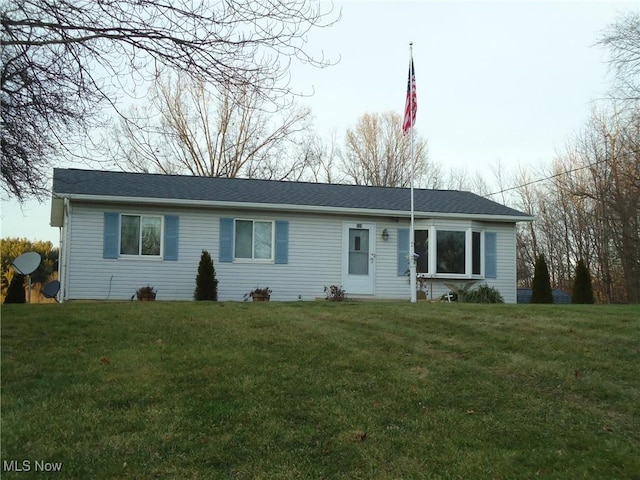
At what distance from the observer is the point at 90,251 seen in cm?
1457

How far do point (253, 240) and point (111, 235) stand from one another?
11.5ft

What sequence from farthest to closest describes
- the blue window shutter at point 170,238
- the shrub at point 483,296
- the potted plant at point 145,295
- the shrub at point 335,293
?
the shrub at point 483,296 → the shrub at point 335,293 → the blue window shutter at point 170,238 → the potted plant at point 145,295

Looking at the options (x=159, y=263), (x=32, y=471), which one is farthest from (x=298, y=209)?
(x=32, y=471)

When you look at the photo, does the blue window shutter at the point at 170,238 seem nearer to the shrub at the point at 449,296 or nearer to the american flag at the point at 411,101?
the american flag at the point at 411,101

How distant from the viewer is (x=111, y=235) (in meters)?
14.7

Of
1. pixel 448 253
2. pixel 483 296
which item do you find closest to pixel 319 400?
pixel 483 296

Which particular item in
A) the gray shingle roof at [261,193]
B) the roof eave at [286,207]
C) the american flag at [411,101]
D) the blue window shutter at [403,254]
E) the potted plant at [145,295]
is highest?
the american flag at [411,101]

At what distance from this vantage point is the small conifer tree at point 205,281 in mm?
14031

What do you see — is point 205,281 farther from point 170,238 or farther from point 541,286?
point 541,286

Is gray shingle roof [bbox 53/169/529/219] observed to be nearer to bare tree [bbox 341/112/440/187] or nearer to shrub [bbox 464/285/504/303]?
shrub [bbox 464/285/504/303]

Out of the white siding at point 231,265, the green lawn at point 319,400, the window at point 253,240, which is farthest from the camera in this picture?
the window at point 253,240

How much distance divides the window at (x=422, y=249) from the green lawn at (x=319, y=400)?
24.3 feet

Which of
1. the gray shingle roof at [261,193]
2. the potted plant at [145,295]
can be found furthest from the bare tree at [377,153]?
the potted plant at [145,295]

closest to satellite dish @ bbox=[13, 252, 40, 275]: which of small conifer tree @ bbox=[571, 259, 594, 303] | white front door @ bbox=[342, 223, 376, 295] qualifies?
white front door @ bbox=[342, 223, 376, 295]
